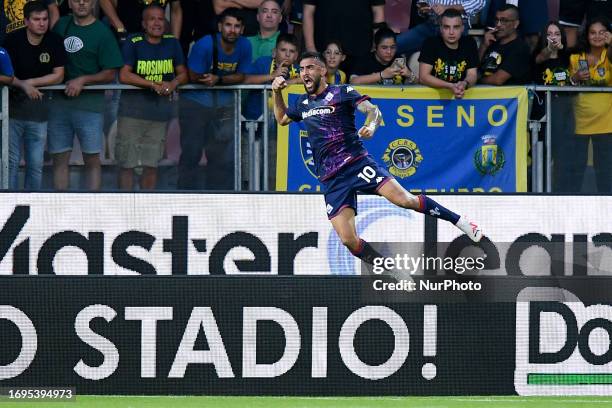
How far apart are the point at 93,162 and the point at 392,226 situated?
12.6 feet

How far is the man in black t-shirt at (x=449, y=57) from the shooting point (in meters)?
14.7

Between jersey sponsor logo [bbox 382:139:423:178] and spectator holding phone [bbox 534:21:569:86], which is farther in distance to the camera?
spectator holding phone [bbox 534:21:569:86]

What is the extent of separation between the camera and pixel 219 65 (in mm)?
14562

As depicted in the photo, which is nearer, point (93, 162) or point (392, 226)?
point (392, 226)

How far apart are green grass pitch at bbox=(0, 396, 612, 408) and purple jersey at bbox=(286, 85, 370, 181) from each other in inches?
88.2

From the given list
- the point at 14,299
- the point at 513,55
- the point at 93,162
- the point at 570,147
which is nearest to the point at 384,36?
the point at 513,55

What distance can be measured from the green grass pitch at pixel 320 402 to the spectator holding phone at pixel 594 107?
3561mm

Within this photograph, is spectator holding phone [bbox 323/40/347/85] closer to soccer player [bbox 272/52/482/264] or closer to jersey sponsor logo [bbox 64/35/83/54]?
soccer player [bbox 272/52/482/264]

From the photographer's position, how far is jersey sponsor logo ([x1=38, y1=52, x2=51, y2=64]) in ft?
46.5

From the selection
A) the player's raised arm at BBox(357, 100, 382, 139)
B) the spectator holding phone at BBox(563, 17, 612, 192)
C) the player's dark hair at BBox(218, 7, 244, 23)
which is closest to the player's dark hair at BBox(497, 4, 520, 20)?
the spectator holding phone at BBox(563, 17, 612, 192)

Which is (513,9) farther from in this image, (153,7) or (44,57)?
(44,57)

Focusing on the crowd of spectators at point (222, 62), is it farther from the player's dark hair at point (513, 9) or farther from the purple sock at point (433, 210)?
the purple sock at point (433, 210)

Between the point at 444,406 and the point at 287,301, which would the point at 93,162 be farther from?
the point at 444,406

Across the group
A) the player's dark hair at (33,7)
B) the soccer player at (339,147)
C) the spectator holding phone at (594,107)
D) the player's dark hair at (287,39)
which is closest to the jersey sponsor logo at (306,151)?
the player's dark hair at (287,39)
